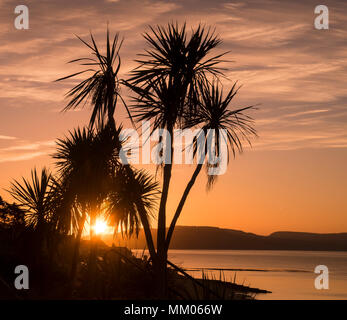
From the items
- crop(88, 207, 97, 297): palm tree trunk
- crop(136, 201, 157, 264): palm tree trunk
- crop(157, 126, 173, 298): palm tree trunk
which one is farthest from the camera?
crop(88, 207, 97, 297): palm tree trunk

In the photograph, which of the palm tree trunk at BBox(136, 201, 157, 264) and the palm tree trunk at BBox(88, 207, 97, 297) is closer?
the palm tree trunk at BBox(136, 201, 157, 264)

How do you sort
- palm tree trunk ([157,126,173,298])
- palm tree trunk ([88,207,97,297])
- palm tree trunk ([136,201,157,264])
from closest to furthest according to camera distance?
palm tree trunk ([157,126,173,298]) → palm tree trunk ([136,201,157,264]) → palm tree trunk ([88,207,97,297])

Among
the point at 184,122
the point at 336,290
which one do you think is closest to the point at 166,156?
the point at 184,122

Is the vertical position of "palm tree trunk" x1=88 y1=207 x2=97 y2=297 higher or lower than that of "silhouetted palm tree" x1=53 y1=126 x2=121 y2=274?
lower

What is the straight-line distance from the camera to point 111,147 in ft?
40.8

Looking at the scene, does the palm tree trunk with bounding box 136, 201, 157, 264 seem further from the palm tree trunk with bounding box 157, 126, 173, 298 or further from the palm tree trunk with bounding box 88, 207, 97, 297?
the palm tree trunk with bounding box 88, 207, 97, 297

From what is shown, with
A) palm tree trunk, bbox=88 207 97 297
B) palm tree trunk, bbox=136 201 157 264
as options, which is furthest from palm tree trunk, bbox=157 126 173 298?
palm tree trunk, bbox=88 207 97 297

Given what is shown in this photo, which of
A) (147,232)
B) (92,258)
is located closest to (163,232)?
(147,232)

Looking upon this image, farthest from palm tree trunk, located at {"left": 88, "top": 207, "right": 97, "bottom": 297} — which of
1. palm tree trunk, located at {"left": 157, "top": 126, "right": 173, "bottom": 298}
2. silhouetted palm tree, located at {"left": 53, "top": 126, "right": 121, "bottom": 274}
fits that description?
palm tree trunk, located at {"left": 157, "top": 126, "right": 173, "bottom": 298}

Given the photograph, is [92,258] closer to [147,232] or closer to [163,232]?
[147,232]

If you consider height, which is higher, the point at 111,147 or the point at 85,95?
the point at 85,95
